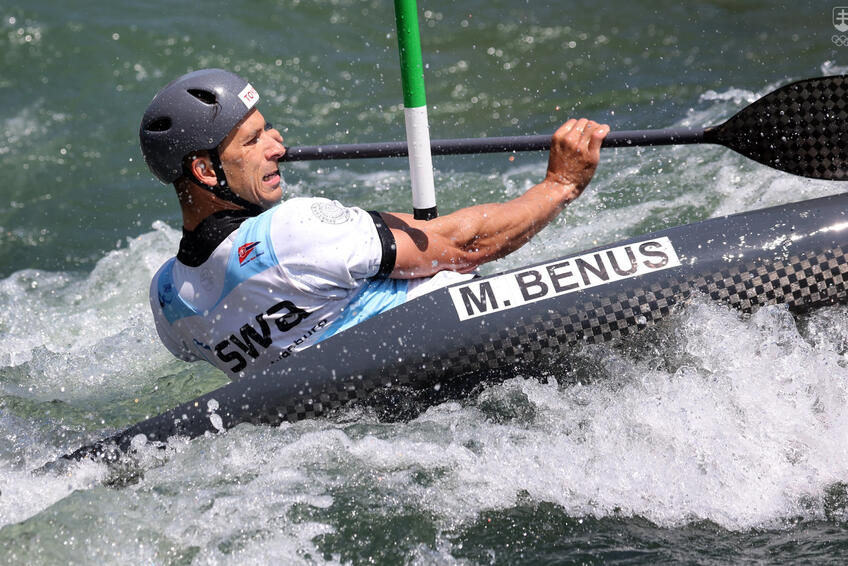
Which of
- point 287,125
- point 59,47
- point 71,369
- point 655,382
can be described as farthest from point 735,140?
point 59,47

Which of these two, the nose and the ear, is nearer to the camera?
the ear

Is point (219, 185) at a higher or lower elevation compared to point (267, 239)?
higher

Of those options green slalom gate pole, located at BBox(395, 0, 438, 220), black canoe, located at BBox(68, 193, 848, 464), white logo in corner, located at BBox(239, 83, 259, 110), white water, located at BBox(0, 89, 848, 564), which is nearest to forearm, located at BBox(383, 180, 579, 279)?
black canoe, located at BBox(68, 193, 848, 464)

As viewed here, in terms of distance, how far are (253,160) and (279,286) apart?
0.48 meters

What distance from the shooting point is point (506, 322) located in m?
3.32

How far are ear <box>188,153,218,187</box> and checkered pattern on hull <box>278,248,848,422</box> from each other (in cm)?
79

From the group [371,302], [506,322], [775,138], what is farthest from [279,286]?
[775,138]

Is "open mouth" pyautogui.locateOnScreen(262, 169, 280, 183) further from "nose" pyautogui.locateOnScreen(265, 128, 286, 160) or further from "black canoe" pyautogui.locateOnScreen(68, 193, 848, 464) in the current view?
"black canoe" pyautogui.locateOnScreen(68, 193, 848, 464)

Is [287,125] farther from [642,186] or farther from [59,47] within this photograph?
[642,186]

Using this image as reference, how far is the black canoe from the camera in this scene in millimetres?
3318

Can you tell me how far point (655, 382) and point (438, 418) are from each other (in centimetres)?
73

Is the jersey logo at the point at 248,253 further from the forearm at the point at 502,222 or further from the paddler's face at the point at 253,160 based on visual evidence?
the forearm at the point at 502,222

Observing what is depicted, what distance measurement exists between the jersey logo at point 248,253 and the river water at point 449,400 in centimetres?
59

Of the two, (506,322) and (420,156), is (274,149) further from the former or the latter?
(506,322)
